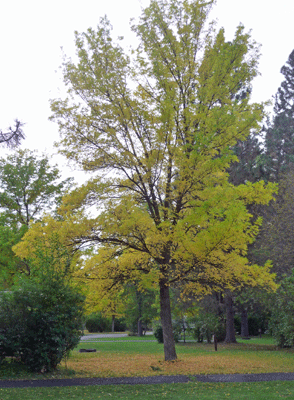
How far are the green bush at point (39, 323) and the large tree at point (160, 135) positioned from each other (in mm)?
1605

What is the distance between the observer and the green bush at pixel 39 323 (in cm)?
1008

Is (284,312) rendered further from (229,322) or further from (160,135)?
(160,135)

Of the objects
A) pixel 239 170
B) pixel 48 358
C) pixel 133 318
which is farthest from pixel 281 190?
pixel 133 318

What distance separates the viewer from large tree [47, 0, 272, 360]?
34.2 ft

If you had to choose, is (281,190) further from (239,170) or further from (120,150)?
(120,150)

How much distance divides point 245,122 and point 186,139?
1.92 metres

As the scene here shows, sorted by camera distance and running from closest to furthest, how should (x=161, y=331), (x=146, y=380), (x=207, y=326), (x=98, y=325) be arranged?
(x=146, y=380) < (x=207, y=326) < (x=161, y=331) < (x=98, y=325)

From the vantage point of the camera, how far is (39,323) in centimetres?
1034

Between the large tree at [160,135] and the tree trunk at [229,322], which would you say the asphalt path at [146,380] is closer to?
the large tree at [160,135]

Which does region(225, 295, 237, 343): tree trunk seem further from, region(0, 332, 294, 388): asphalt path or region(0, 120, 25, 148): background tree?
region(0, 120, 25, 148): background tree

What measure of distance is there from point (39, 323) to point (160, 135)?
20.7 ft

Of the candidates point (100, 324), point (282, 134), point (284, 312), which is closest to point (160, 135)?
point (284, 312)

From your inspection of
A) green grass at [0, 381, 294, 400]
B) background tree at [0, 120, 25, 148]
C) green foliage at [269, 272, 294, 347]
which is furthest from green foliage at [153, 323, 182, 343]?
background tree at [0, 120, 25, 148]

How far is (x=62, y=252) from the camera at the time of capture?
1077cm
